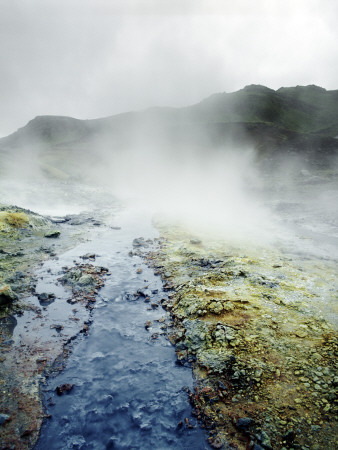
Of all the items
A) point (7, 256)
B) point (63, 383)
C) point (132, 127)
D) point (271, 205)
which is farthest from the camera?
point (132, 127)

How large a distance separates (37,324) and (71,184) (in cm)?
4471

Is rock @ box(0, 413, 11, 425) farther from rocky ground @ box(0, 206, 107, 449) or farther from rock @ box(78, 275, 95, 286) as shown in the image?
rock @ box(78, 275, 95, 286)

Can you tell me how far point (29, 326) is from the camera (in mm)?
9180

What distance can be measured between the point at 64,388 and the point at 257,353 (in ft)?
18.6

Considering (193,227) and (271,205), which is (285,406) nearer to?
(193,227)

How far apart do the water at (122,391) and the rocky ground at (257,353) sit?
53cm

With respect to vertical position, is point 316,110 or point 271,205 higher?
point 316,110

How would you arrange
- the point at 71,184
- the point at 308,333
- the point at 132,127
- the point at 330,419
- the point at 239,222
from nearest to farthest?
the point at 330,419
the point at 308,333
the point at 239,222
the point at 71,184
the point at 132,127

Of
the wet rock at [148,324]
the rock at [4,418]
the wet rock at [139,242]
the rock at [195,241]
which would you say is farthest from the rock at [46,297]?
the rock at [195,241]

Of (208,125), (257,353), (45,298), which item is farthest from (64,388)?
(208,125)

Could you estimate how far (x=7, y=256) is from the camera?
15.0 meters

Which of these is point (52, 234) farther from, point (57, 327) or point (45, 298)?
point (57, 327)

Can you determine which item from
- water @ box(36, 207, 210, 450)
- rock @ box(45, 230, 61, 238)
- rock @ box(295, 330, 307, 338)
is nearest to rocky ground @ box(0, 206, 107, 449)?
water @ box(36, 207, 210, 450)

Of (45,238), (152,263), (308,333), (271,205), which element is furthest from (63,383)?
(271,205)
